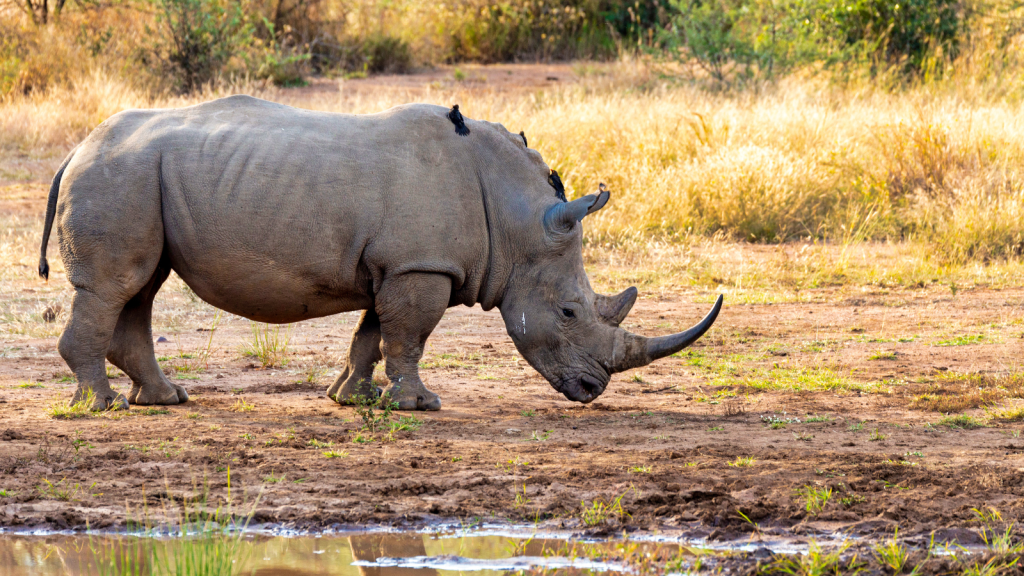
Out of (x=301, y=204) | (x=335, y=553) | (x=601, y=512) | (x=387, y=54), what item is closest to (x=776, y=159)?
(x=301, y=204)

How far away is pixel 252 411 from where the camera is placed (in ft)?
20.6

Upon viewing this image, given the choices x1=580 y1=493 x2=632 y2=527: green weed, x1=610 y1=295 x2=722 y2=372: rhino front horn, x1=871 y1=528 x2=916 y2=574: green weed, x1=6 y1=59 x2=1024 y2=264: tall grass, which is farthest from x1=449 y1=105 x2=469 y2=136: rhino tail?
x1=6 y1=59 x2=1024 y2=264: tall grass

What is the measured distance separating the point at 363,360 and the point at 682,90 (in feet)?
35.7

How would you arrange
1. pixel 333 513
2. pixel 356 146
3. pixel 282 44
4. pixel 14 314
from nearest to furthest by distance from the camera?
pixel 333 513 < pixel 356 146 < pixel 14 314 < pixel 282 44

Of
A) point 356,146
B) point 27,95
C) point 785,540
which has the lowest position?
point 27,95

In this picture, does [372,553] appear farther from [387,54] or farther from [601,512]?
[387,54]

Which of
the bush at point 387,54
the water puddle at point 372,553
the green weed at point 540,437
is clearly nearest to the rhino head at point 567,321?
the green weed at point 540,437

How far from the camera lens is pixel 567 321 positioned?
632 centimetres

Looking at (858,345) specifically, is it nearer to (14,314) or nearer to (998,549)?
(998,549)

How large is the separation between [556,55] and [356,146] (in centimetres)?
1746

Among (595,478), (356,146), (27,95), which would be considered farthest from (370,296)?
(27,95)

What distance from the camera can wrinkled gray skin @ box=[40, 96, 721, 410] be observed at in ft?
19.1

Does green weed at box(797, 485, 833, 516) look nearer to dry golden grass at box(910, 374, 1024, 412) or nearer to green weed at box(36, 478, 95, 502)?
dry golden grass at box(910, 374, 1024, 412)

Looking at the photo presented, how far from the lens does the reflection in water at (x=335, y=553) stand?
407cm
